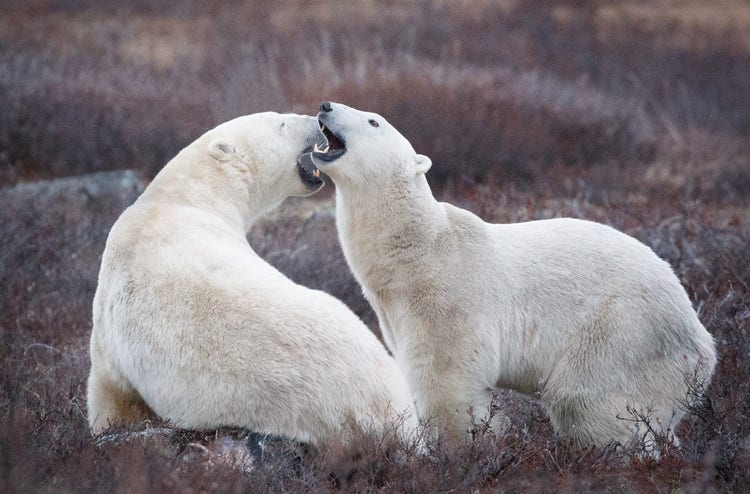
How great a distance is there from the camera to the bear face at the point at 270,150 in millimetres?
3943

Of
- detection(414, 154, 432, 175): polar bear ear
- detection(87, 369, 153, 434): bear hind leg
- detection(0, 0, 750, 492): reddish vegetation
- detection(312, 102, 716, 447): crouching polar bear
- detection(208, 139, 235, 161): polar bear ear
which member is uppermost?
detection(414, 154, 432, 175): polar bear ear

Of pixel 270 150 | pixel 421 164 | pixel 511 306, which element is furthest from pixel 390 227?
pixel 270 150

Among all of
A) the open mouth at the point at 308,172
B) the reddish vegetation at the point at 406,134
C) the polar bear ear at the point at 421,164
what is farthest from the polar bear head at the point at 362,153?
the reddish vegetation at the point at 406,134

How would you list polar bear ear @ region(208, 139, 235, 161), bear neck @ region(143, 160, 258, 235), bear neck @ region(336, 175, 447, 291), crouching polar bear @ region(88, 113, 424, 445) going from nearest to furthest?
1. crouching polar bear @ region(88, 113, 424, 445)
2. bear neck @ region(336, 175, 447, 291)
3. bear neck @ region(143, 160, 258, 235)
4. polar bear ear @ region(208, 139, 235, 161)

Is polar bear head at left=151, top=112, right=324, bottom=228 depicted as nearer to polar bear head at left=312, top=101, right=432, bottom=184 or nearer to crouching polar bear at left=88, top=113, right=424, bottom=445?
crouching polar bear at left=88, top=113, right=424, bottom=445

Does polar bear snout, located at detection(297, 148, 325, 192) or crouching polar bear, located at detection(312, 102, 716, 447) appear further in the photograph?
polar bear snout, located at detection(297, 148, 325, 192)

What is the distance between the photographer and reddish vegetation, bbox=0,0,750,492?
297 cm

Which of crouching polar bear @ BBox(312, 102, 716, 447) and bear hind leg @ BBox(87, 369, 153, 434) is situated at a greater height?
crouching polar bear @ BBox(312, 102, 716, 447)

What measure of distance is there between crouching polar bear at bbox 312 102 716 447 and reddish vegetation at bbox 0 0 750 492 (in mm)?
190

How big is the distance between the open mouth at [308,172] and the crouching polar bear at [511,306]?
38 cm

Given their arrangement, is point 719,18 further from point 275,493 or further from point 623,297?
point 275,493

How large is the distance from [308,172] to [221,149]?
38 centimetres

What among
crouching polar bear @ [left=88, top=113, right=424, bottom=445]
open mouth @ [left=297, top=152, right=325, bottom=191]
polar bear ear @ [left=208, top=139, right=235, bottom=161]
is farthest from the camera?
open mouth @ [left=297, top=152, right=325, bottom=191]

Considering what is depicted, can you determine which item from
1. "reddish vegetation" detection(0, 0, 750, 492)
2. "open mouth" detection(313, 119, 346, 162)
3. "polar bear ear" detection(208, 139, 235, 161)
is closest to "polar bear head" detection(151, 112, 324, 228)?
"polar bear ear" detection(208, 139, 235, 161)
